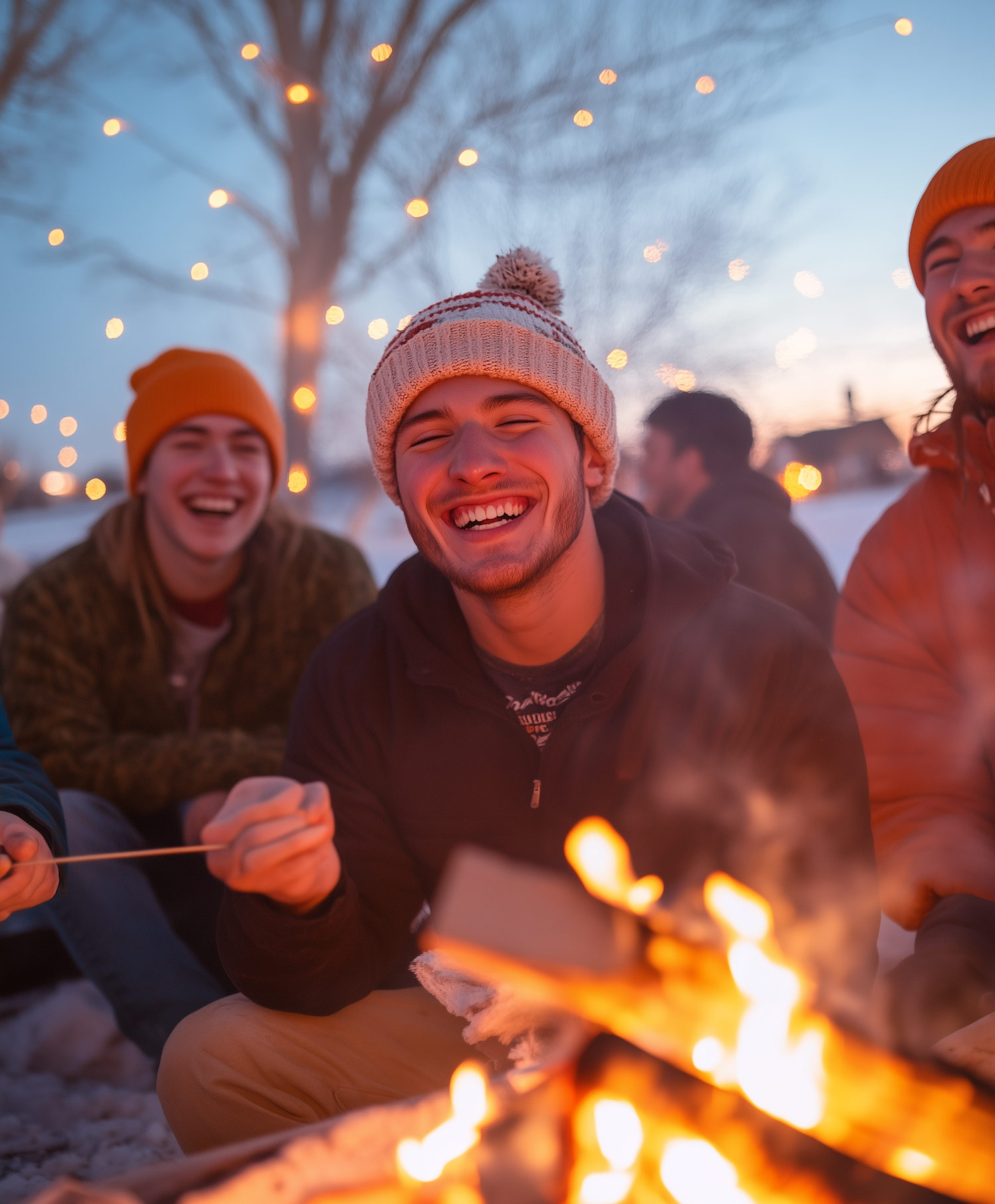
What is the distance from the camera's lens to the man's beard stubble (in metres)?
1.76

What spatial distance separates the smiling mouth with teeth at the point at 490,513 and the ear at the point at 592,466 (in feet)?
0.96

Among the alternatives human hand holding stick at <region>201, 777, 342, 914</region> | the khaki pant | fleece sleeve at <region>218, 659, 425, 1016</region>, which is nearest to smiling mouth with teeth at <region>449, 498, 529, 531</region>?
fleece sleeve at <region>218, 659, 425, 1016</region>

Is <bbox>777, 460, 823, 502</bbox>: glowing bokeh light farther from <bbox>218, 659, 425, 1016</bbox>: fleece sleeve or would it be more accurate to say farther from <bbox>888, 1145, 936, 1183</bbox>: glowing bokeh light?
<bbox>888, 1145, 936, 1183</bbox>: glowing bokeh light

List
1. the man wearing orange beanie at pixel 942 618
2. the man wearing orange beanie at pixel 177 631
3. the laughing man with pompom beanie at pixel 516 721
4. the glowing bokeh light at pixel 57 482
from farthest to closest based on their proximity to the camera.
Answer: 1. the glowing bokeh light at pixel 57 482
2. the man wearing orange beanie at pixel 177 631
3. the man wearing orange beanie at pixel 942 618
4. the laughing man with pompom beanie at pixel 516 721

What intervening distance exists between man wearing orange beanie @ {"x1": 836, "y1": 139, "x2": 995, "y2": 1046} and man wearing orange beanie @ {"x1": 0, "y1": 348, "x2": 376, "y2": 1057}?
1.64 m

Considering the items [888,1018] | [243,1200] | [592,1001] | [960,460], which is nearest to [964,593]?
[960,460]

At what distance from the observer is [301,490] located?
685 cm

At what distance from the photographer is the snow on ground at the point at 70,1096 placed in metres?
1.80

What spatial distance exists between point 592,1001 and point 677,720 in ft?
3.02

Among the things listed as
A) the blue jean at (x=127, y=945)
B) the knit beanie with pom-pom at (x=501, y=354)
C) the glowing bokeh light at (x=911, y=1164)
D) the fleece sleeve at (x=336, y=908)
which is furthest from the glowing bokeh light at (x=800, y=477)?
the glowing bokeh light at (x=911, y=1164)

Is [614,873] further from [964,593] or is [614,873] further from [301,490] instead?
[301,490]

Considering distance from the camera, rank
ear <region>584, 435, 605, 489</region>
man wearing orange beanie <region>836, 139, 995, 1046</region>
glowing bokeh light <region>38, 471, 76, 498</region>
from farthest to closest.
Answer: glowing bokeh light <region>38, 471, 76, 498</region>, ear <region>584, 435, 605, 489</region>, man wearing orange beanie <region>836, 139, 995, 1046</region>

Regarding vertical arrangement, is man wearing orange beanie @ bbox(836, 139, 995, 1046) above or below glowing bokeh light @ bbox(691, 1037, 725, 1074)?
above

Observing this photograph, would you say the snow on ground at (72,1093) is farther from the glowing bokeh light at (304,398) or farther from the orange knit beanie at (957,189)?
the glowing bokeh light at (304,398)
